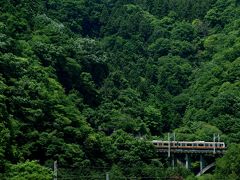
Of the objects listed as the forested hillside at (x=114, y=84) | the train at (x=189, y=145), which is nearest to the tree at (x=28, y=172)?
the forested hillside at (x=114, y=84)

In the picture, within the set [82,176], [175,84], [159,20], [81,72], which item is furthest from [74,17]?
[82,176]

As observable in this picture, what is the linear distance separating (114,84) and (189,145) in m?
13.6

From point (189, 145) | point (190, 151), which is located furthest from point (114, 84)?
point (190, 151)

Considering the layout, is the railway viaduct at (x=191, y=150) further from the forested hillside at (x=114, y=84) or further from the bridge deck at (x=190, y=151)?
the forested hillside at (x=114, y=84)

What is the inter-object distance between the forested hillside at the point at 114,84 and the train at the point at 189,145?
6.74 feet

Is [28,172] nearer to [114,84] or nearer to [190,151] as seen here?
[190,151]

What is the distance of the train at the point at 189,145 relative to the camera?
63781mm

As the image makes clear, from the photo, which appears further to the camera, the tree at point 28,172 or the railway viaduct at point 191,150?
the railway viaduct at point 191,150

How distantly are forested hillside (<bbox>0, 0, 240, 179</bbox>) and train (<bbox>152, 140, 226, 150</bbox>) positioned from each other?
2.05 metres

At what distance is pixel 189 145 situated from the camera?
65250 millimetres

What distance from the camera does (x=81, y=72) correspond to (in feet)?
233

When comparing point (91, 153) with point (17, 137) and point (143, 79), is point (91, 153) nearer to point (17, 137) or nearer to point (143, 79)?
point (17, 137)

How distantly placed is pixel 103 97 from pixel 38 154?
20.4 metres

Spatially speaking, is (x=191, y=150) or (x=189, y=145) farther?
(x=189, y=145)
